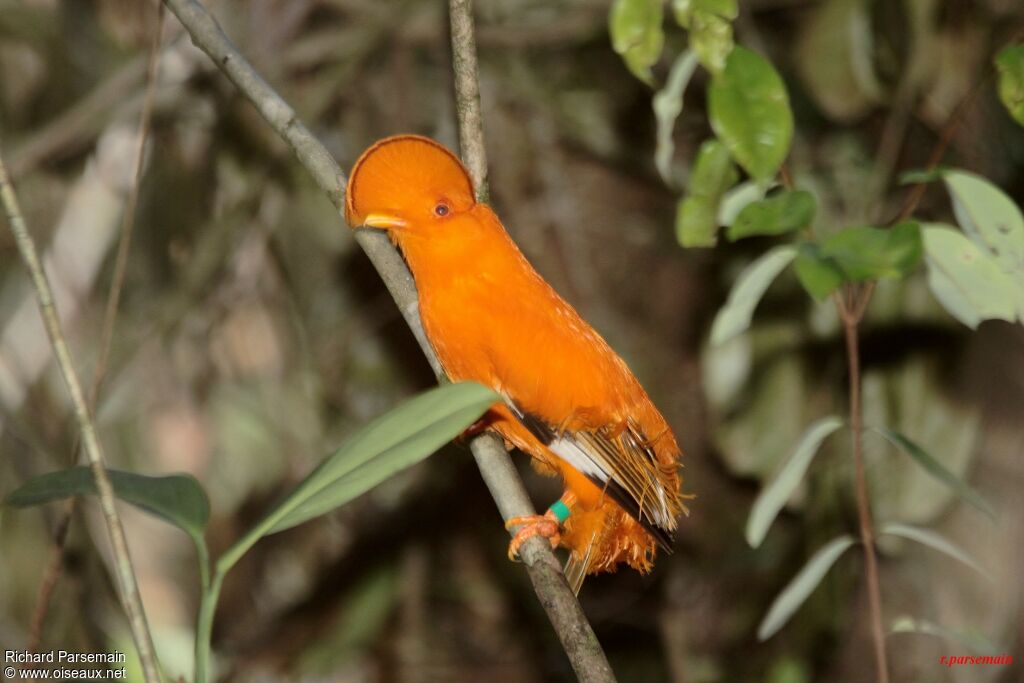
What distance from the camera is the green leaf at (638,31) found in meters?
1.44

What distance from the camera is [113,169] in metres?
3.47

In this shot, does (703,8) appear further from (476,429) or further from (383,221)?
(476,429)

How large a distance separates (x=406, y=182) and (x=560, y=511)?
692mm

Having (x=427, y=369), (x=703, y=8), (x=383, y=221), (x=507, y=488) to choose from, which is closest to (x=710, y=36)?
(x=703, y=8)

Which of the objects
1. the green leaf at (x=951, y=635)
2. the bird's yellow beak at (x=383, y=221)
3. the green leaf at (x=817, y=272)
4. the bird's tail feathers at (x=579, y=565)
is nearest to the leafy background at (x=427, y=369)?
the bird's tail feathers at (x=579, y=565)

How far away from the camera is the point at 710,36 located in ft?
4.69

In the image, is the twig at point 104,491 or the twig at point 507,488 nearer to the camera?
the twig at point 104,491

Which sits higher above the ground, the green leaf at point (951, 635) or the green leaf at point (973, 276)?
the green leaf at point (973, 276)

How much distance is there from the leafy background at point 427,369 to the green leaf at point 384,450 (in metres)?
1.90

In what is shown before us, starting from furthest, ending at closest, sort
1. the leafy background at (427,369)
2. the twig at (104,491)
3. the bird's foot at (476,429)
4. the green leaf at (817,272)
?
1. the leafy background at (427,369)
2. the bird's foot at (476,429)
3. the green leaf at (817,272)
4. the twig at (104,491)

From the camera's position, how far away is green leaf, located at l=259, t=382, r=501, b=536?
1.06 metres

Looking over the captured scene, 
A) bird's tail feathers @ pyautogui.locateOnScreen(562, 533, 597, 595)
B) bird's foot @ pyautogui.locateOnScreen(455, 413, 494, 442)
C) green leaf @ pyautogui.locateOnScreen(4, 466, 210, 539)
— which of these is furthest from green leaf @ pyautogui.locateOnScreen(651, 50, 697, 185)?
green leaf @ pyautogui.locateOnScreen(4, 466, 210, 539)

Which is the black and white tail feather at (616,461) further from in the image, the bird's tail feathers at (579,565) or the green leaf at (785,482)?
the green leaf at (785,482)

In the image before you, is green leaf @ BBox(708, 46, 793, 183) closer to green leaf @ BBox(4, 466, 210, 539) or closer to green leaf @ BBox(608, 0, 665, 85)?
green leaf @ BBox(608, 0, 665, 85)
